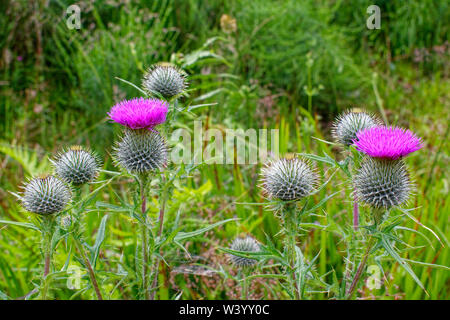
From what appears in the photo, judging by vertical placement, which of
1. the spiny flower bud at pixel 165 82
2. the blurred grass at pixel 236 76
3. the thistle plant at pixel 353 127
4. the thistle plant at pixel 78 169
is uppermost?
the blurred grass at pixel 236 76

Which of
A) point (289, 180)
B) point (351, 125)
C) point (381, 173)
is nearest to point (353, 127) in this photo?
point (351, 125)

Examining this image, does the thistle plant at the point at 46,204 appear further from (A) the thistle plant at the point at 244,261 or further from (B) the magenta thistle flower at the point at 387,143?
(B) the magenta thistle flower at the point at 387,143

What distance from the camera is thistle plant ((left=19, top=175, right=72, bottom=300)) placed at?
1.92m

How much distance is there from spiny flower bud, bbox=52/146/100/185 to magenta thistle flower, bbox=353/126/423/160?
4.19 feet

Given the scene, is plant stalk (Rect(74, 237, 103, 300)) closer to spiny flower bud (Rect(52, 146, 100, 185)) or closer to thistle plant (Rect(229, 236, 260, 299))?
spiny flower bud (Rect(52, 146, 100, 185))

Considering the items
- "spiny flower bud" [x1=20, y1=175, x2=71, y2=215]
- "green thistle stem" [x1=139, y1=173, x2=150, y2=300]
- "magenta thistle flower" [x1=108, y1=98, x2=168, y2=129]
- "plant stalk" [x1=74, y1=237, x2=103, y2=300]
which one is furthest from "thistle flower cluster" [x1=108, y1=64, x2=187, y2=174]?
"plant stalk" [x1=74, y1=237, x2=103, y2=300]

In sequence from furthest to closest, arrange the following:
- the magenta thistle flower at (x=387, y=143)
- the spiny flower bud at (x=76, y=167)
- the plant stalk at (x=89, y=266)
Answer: the spiny flower bud at (x=76, y=167) → the plant stalk at (x=89, y=266) → the magenta thistle flower at (x=387, y=143)

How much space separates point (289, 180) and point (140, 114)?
2.54 ft

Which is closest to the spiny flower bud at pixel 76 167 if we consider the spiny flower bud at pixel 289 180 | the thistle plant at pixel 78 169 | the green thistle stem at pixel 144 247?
the thistle plant at pixel 78 169

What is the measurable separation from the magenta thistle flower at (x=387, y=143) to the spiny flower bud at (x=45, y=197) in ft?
4.52

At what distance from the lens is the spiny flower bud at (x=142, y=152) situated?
2.21 meters

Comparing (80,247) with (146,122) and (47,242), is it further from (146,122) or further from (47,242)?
(146,122)
